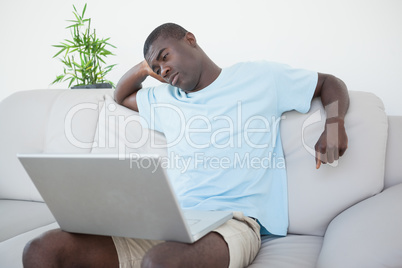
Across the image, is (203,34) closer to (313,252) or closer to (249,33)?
(249,33)

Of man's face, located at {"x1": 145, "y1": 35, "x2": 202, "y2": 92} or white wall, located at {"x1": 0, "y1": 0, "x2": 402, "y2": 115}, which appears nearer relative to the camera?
man's face, located at {"x1": 145, "y1": 35, "x2": 202, "y2": 92}

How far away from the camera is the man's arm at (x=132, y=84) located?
1670 mm

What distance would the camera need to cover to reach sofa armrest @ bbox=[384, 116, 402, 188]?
137 cm

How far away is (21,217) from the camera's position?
171cm

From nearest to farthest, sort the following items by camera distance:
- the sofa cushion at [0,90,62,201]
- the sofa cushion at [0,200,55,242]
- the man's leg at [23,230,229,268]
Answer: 1. the man's leg at [23,230,229,268]
2. the sofa cushion at [0,200,55,242]
3. the sofa cushion at [0,90,62,201]

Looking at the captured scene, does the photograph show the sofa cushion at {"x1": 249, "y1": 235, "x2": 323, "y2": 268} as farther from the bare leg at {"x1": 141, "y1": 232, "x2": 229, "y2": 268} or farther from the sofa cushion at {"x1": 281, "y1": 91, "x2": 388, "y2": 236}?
the bare leg at {"x1": 141, "y1": 232, "x2": 229, "y2": 268}

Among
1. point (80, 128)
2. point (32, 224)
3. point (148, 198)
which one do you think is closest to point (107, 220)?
point (148, 198)

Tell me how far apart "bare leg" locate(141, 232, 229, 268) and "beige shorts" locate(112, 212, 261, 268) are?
0.05m

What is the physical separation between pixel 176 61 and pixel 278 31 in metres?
0.75

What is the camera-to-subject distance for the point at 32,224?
1.67 metres

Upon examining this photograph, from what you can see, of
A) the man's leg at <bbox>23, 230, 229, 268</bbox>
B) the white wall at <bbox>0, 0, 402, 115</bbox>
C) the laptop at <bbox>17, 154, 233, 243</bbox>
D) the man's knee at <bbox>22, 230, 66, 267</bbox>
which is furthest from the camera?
the white wall at <bbox>0, 0, 402, 115</bbox>

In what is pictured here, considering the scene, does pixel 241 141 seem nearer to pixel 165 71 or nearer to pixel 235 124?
pixel 235 124

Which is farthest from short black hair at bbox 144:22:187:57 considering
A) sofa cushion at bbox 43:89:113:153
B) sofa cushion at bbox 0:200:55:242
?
sofa cushion at bbox 0:200:55:242

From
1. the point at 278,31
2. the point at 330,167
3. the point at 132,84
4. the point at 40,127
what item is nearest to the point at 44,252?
the point at 132,84
